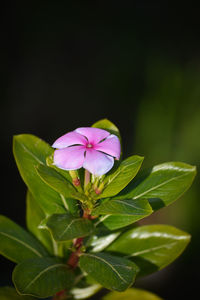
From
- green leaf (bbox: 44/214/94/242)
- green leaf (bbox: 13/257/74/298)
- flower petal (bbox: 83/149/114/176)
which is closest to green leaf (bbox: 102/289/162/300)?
green leaf (bbox: 13/257/74/298)

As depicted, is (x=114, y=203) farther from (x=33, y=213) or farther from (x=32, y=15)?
(x=32, y=15)

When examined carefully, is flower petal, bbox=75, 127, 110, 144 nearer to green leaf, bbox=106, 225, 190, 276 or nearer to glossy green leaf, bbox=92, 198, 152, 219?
glossy green leaf, bbox=92, 198, 152, 219

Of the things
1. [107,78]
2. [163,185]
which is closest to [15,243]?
[163,185]

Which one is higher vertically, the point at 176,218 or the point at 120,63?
the point at 120,63

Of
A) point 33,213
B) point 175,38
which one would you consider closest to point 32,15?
point 175,38

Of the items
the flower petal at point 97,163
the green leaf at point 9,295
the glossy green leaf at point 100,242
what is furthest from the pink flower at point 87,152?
→ the green leaf at point 9,295

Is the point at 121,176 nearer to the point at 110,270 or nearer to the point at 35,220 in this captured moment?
the point at 110,270
